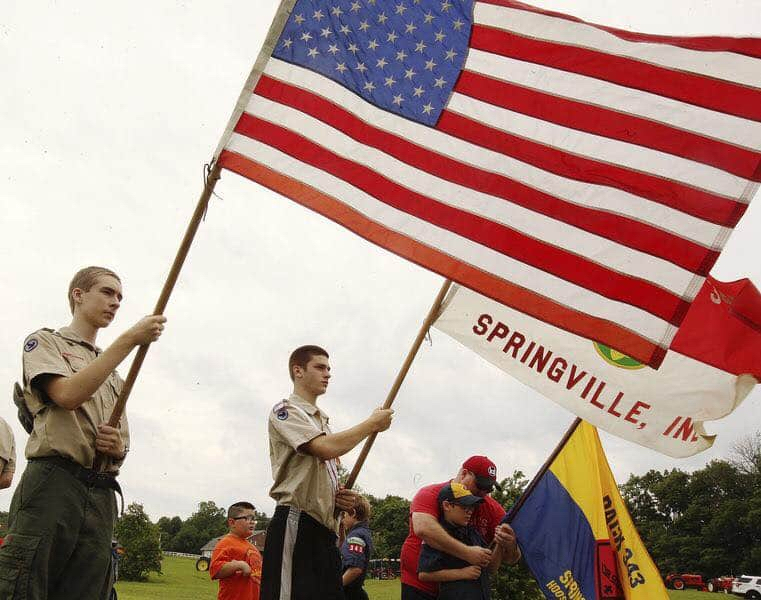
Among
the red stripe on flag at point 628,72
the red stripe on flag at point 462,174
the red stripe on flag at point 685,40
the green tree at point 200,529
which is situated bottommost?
the green tree at point 200,529

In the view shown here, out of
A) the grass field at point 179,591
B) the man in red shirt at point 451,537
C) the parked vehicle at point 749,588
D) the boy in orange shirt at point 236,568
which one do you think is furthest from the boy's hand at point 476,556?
the parked vehicle at point 749,588

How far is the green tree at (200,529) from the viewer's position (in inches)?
5438

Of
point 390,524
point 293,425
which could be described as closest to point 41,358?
point 293,425

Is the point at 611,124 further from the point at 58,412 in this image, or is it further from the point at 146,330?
the point at 58,412

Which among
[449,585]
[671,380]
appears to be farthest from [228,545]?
[671,380]

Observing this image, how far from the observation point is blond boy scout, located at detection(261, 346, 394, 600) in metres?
4.16

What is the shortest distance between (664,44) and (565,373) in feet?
9.38

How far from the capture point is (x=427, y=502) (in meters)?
6.06

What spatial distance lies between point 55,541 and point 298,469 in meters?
1.49

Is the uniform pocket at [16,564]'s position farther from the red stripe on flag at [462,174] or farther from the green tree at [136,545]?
the green tree at [136,545]

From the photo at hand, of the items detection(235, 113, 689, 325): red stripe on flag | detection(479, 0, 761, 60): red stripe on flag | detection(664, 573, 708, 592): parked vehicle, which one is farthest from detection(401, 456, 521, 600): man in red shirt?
detection(664, 573, 708, 592): parked vehicle

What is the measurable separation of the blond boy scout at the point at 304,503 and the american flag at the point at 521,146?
113 cm

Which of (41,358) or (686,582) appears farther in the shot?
(686,582)

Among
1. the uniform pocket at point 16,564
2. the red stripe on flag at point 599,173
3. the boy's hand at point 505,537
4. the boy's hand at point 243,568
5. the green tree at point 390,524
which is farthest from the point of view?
the green tree at point 390,524
